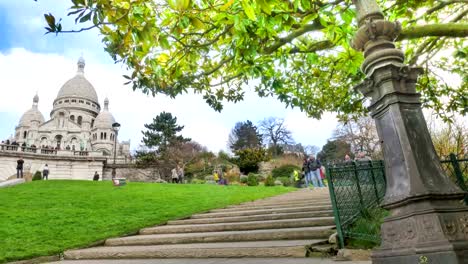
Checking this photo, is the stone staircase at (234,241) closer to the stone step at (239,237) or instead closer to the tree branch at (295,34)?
the stone step at (239,237)

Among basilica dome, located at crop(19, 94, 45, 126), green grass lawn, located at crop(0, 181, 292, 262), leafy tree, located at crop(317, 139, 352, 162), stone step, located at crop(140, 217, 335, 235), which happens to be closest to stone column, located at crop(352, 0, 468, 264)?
stone step, located at crop(140, 217, 335, 235)

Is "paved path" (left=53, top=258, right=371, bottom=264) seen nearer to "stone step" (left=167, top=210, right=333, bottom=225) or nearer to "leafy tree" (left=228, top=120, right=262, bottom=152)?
"stone step" (left=167, top=210, right=333, bottom=225)

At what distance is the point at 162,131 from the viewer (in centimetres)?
6212

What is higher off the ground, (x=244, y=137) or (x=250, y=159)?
(x=244, y=137)

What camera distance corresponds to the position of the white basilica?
6869 cm

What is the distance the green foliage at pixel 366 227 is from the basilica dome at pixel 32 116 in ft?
268

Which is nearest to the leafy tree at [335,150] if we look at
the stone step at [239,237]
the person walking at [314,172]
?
the person walking at [314,172]

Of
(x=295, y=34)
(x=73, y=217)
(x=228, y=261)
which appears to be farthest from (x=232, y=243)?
(x=73, y=217)

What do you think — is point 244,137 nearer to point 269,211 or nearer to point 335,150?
point 335,150

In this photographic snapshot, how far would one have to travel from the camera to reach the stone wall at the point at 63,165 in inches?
1838

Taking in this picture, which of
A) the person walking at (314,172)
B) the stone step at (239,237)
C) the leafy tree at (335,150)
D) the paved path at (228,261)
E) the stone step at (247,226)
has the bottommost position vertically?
the paved path at (228,261)

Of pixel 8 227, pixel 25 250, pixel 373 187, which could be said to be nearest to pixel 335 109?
pixel 373 187

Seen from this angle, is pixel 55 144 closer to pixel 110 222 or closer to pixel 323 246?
pixel 110 222

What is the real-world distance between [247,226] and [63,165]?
48.6 metres
